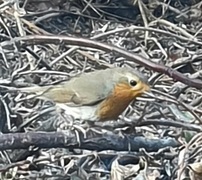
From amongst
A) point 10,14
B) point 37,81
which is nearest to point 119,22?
point 10,14

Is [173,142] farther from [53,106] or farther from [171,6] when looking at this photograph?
[171,6]

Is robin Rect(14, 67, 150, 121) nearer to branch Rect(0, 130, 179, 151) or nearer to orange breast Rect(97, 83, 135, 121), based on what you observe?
orange breast Rect(97, 83, 135, 121)

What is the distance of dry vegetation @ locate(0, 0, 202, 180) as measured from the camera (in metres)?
2.91

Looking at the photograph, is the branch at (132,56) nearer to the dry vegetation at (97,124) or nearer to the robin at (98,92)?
the dry vegetation at (97,124)

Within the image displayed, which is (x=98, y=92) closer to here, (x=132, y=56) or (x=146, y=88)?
(x=146, y=88)

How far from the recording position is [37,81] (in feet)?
12.8

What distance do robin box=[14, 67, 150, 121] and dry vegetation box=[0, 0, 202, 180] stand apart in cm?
6

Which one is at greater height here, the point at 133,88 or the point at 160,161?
the point at 133,88

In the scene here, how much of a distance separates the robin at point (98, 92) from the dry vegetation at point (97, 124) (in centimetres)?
6

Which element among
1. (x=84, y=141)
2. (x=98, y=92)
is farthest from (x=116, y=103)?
(x=84, y=141)

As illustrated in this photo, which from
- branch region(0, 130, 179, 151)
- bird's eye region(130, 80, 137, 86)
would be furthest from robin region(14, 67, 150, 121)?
branch region(0, 130, 179, 151)

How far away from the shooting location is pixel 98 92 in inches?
125

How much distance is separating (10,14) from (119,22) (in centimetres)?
118

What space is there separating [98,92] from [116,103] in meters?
0.11
